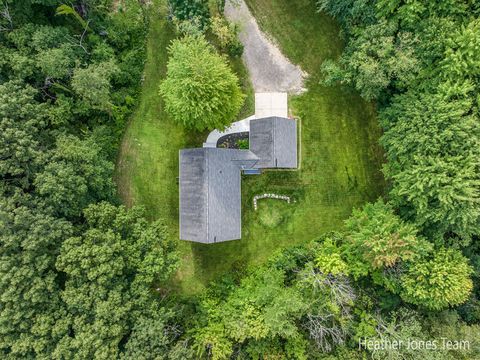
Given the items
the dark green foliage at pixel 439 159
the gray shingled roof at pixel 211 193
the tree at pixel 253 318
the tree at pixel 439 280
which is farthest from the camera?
the gray shingled roof at pixel 211 193

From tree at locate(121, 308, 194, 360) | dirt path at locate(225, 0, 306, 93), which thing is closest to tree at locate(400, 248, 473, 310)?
tree at locate(121, 308, 194, 360)

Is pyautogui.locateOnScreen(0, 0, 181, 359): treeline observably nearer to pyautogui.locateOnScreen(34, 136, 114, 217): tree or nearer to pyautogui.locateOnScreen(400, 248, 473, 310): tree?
pyautogui.locateOnScreen(34, 136, 114, 217): tree

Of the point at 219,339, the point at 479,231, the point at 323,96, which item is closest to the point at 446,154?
the point at 479,231

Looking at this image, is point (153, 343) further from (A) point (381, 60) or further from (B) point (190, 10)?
(A) point (381, 60)

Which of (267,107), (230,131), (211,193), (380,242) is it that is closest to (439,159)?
(380,242)

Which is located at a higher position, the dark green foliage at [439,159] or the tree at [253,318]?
the dark green foliage at [439,159]

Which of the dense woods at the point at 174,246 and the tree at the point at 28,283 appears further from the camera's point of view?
the dense woods at the point at 174,246

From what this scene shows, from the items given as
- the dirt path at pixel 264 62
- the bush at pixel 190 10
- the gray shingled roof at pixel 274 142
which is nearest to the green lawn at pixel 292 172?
the dirt path at pixel 264 62

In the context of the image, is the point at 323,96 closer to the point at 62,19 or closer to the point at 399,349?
the point at 399,349

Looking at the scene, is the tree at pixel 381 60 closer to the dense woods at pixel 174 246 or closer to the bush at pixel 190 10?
the dense woods at pixel 174 246
